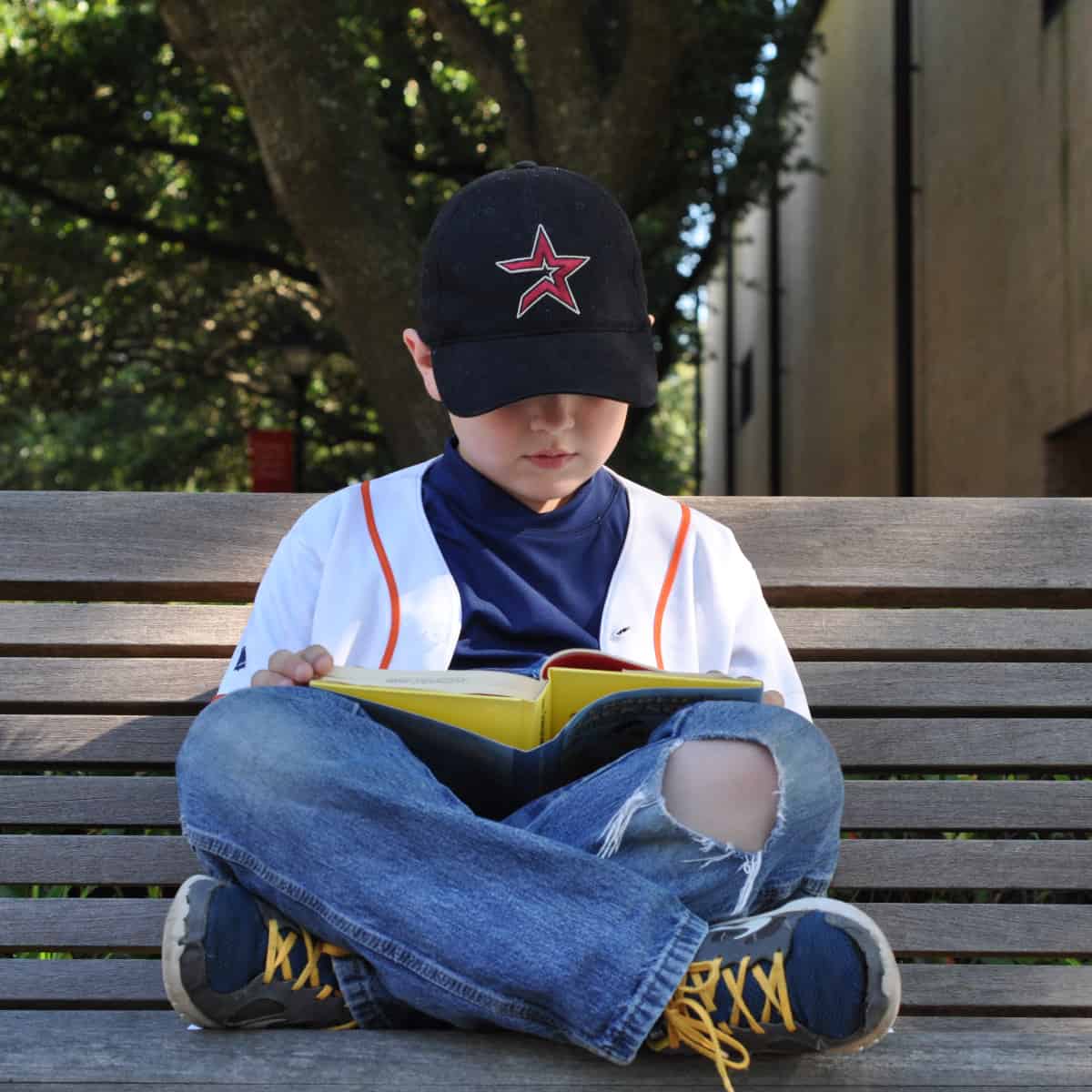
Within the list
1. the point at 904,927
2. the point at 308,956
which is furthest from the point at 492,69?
the point at 308,956

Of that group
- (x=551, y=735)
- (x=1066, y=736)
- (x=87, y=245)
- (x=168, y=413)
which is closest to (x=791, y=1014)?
(x=551, y=735)

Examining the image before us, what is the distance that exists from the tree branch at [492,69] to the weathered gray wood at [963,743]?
20.2 ft

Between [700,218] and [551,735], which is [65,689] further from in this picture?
[700,218]

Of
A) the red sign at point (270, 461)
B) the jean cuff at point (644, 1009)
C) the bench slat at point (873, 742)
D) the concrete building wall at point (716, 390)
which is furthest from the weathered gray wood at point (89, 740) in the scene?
the concrete building wall at point (716, 390)

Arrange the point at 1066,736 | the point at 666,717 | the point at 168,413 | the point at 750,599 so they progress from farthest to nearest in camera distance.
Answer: the point at 168,413 < the point at 1066,736 < the point at 750,599 < the point at 666,717

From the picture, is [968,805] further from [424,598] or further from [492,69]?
[492,69]

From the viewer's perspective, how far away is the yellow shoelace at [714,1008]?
5.92 ft

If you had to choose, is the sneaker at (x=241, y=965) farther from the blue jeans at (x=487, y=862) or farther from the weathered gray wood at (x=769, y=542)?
the weathered gray wood at (x=769, y=542)

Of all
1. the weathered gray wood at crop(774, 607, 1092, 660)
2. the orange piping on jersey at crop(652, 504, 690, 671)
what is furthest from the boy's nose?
the weathered gray wood at crop(774, 607, 1092, 660)

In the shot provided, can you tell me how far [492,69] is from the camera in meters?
8.52

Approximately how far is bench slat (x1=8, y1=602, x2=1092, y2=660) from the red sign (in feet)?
36.8

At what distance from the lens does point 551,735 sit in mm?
2209

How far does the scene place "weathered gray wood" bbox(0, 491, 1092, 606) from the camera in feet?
9.90

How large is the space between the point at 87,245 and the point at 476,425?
12857mm
